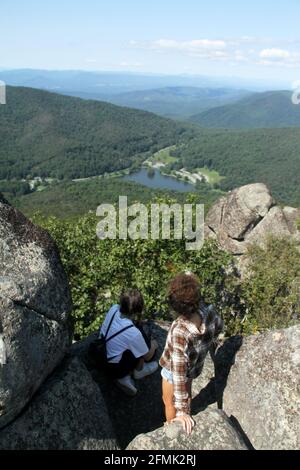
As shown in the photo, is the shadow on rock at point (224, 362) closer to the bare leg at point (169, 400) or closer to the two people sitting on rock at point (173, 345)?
the two people sitting on rock at point (173, 345)

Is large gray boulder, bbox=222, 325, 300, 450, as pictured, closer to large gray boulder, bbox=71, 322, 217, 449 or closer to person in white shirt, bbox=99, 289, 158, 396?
large gray boulder, bbox=71, 322, 217, 449

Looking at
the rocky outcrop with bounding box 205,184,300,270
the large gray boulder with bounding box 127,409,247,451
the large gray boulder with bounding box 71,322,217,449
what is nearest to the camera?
the large gray boulder with bounding box 127,409,247,451

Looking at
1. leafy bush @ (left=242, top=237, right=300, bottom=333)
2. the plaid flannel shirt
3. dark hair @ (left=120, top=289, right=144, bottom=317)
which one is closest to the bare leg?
the plaid flannel shirt

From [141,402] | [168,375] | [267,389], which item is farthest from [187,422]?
[141,402]

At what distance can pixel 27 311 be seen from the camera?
23.5 ft

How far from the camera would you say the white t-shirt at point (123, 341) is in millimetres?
8727

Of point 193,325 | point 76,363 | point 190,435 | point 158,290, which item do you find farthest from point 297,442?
point 158,290

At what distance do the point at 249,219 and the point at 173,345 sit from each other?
37156 mm

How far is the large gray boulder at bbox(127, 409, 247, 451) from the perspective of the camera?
274 inches

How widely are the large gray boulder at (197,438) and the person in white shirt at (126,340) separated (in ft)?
6.19

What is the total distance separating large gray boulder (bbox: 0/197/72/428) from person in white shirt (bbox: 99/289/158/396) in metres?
0.95

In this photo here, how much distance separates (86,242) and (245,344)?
12529 millimetres

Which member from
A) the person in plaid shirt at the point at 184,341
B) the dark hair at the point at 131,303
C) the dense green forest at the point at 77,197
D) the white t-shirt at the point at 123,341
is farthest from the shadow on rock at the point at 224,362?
the dense green forest at the point at 77,197
